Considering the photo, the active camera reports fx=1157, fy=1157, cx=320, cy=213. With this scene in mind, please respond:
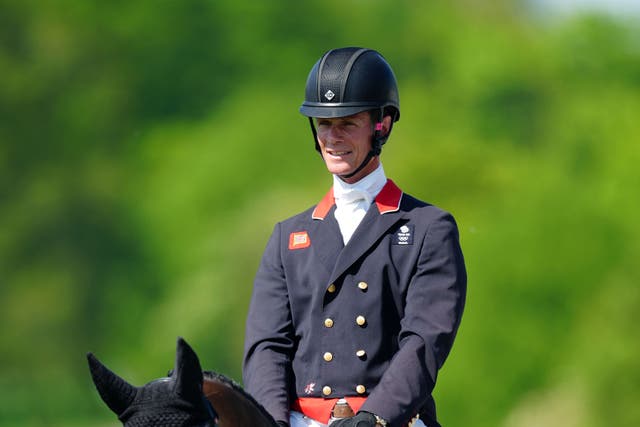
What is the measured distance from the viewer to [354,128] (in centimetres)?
521

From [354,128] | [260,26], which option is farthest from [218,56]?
[354,128]

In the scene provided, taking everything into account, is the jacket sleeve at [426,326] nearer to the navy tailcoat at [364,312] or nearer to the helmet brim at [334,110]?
the navy tailcoat at [364,312]

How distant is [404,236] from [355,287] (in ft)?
1.06

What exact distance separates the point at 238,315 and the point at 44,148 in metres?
6.03

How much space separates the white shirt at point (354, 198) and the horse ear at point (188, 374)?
1788 millimetres

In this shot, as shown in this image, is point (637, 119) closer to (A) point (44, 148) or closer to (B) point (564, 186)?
(B) point (564, 186)

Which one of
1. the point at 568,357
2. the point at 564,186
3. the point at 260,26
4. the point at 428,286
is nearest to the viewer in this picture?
the point at 428,286

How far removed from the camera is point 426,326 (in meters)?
4.86

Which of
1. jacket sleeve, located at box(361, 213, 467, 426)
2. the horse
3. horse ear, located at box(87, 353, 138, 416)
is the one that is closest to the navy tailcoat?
jacket sleeve, located at box(361, 213, 467, 426)

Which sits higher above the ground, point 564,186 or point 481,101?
point 481,101

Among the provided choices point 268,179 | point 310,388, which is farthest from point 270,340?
point 268,179

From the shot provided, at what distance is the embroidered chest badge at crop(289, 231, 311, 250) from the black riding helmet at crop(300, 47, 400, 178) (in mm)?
341

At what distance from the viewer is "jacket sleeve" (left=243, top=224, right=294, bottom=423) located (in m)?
4.96

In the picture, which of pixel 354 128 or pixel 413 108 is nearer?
pixel 354 128
